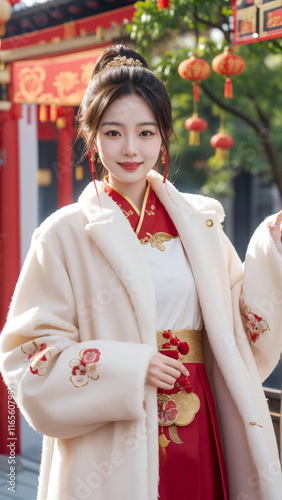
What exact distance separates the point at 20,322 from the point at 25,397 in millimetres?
240

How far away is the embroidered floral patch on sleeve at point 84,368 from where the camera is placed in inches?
71.5

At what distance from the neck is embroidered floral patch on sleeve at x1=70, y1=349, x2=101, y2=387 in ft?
1.93

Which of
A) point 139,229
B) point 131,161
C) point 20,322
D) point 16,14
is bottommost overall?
point 20,322

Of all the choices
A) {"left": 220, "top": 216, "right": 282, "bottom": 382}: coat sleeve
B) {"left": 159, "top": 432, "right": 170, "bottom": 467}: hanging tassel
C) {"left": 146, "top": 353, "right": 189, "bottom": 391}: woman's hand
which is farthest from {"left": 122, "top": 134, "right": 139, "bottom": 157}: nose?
{"left": 159, "top": 432, "right": 170, "bottom": 467}: hanging tassel

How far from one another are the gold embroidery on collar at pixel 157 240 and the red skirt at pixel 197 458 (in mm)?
419

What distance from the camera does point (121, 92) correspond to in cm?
191

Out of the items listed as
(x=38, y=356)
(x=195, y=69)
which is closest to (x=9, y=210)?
(x=195, y=69)

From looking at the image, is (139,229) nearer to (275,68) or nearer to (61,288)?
(61,288)

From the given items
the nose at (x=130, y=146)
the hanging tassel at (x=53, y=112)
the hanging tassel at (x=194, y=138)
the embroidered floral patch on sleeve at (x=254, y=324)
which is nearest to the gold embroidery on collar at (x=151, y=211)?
the nose at (x=130, y=146)

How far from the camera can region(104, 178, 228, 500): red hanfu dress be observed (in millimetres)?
1911

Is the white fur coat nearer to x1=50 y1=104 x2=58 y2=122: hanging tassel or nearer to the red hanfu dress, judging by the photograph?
the red hanfu dress

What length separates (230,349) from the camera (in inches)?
77.3

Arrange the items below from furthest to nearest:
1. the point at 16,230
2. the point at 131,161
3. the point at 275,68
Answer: the point at 275,68, the point at 16,230, the point at 131,161

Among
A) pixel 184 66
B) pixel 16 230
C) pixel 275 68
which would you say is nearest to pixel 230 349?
pixel 184 66
